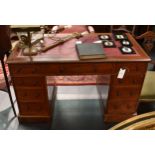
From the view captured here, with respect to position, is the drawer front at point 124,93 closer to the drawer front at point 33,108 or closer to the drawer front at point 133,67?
the drawer front at point 133,67

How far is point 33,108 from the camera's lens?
76.2 inches

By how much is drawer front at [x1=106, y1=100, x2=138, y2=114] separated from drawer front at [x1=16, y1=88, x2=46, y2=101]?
668 mm

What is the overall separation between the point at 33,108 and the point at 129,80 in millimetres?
957

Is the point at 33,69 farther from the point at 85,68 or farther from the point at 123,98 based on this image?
the point at 123,98

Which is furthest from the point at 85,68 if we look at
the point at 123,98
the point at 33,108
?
the point at 33,108

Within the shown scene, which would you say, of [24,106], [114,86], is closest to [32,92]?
[24,106]

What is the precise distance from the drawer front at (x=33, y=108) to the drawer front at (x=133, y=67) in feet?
2.59

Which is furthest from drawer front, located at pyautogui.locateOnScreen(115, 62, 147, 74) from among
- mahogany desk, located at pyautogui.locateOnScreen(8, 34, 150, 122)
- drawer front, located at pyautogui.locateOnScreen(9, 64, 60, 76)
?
drawer front, located at pyautogui.locateOnScreen(9, 64, 60, 76)

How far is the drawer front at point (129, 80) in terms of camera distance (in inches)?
68.7

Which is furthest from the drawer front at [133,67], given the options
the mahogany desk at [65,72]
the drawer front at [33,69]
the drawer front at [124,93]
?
the drawer front at [33,69]

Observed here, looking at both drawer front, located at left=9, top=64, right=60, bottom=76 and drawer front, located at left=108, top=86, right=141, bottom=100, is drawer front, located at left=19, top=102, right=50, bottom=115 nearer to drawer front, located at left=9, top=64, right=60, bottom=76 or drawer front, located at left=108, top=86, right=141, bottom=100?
drawer front, located at left=9, top=64, right=60, bottom=76

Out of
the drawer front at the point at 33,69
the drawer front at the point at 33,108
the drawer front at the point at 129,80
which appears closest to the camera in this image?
the drawer front at the point at 33,69
